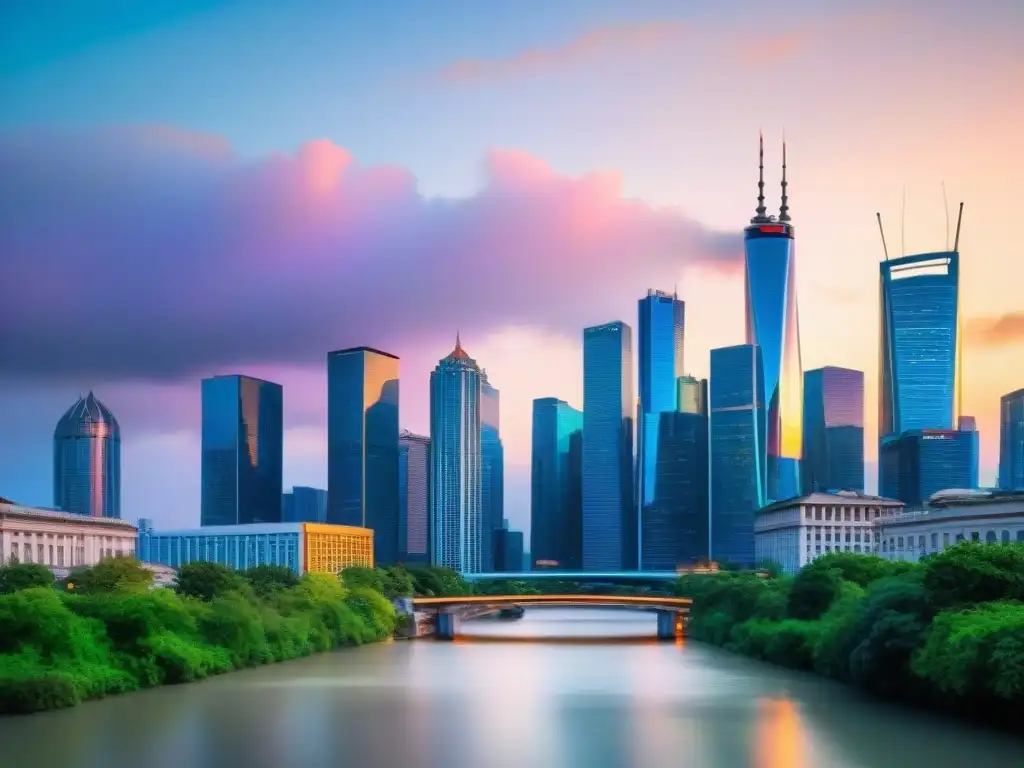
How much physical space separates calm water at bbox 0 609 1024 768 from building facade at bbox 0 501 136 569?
4776 cm

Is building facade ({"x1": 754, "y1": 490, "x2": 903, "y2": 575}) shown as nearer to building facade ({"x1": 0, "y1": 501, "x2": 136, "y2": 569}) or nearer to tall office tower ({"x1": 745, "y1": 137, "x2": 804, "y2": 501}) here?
tall office tower ({"x1": 745, "y1": 137, "x2": 804, "y2": 501})

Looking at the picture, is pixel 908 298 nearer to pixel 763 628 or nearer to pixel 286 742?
pixel 763 628

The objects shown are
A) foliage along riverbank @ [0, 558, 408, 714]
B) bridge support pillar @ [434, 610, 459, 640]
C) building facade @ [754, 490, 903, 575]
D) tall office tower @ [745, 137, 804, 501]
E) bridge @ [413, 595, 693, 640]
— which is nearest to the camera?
foliage along riverbank @ [0, 558, 408, 714]

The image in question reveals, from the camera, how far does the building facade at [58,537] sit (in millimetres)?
102250

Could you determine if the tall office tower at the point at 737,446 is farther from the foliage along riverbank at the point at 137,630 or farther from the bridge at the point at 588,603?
the foliage along riverbank at the point at 137,630

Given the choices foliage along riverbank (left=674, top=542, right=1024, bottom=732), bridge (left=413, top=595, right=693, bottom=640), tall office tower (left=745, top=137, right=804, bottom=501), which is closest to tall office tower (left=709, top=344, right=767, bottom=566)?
tall office tower (left=745, top=137, right=804, bottom=501)

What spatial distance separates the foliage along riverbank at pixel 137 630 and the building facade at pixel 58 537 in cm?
2369

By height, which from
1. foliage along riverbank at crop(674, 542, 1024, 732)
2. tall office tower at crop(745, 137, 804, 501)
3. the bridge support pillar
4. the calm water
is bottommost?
the bridge support pillar

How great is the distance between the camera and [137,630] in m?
50.7

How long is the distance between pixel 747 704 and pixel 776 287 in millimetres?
141782

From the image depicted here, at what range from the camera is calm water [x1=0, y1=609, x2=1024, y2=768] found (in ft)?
118

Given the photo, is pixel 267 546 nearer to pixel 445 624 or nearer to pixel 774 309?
pixel 445 624

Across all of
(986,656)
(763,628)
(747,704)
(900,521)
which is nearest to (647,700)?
(747,704)

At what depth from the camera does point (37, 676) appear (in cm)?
4356
